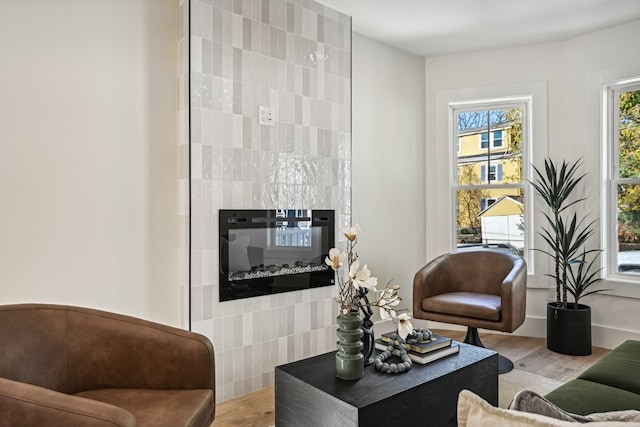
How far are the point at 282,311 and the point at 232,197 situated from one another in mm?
847

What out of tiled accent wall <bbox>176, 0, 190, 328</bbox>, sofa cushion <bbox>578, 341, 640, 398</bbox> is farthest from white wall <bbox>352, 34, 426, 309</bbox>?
sofa cushion <bbox>578, 341, 640, 398</bbox>

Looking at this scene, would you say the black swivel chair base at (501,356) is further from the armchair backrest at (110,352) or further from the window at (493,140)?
the armchair backrest at (110,352)

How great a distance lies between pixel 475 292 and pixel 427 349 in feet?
5.68

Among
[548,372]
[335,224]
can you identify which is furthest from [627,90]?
[335,224]

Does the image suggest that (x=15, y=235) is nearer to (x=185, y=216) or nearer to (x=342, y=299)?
(x=185, y=216)

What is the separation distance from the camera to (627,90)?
12.2ft

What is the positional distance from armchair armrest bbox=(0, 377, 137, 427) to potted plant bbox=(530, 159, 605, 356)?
338 cm

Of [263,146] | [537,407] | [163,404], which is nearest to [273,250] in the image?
[263,146]

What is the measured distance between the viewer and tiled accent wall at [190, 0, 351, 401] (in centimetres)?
Answer: 264

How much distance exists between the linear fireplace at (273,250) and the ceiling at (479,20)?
5.23 ft

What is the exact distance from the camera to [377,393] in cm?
172

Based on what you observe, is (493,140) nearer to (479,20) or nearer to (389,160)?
(389,160)

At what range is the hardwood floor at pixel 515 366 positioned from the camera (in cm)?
247

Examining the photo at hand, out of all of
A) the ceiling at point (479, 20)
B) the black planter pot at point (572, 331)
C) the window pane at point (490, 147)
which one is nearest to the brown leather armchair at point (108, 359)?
the ceiling at point (479, 20)
